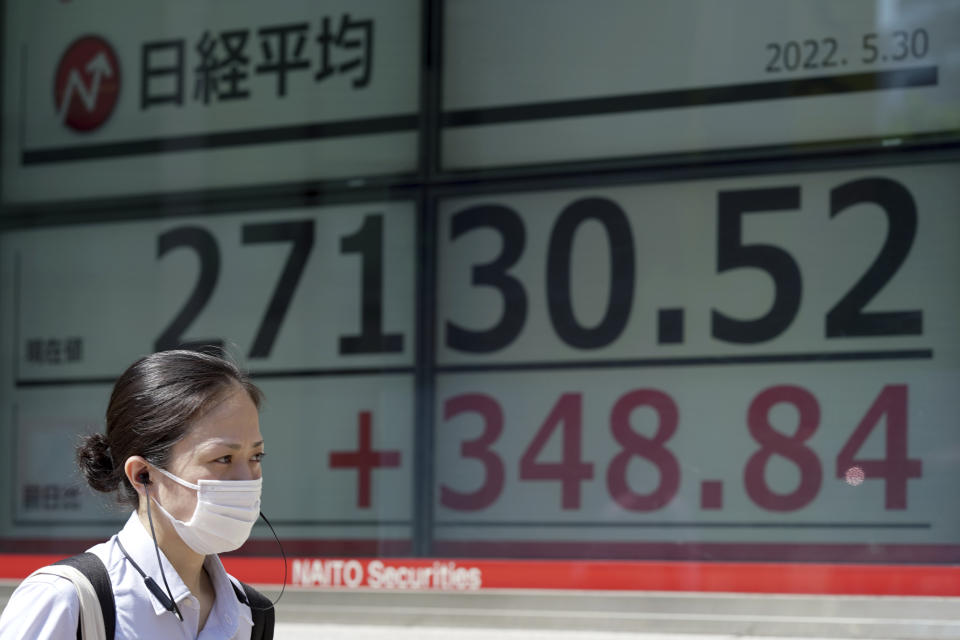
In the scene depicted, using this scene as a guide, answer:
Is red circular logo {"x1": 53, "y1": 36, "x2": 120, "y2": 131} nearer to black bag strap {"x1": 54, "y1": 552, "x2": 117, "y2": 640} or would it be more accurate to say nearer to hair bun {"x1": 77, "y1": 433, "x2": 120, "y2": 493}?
hair bun {"x1": 77, "y1": 433, "x2": 120, "y2": 493}

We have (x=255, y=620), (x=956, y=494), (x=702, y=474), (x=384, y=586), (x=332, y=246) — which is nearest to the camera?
(x=255, y=620)

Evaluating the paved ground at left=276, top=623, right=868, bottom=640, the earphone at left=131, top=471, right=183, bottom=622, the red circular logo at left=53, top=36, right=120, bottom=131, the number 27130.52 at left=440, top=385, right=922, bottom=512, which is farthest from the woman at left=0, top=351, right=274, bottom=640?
the red circular logo at left=53, top=36, right=120, bottom=131

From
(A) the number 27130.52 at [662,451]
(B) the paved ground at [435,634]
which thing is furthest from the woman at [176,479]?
(A) the number 27130.52 at [662,451]

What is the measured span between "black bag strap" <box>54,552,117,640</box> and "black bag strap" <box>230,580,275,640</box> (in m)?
0.35

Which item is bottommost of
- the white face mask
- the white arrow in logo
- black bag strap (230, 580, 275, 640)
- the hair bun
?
black bag strap (230, 580, 275, 640)

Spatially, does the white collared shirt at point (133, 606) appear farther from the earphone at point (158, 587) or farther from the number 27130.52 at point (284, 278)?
the number 27130.52 at point (284, 278)

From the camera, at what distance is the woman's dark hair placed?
2369 millimetres

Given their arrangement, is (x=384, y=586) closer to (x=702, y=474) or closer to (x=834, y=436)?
(x=702, y=474)

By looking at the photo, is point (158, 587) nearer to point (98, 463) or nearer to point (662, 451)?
point (98, 463)

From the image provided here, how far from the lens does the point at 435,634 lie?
4.98 metres

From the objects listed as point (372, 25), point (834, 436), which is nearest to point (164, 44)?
point (372, 25)

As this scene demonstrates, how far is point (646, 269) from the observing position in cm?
498

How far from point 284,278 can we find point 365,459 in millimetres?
787

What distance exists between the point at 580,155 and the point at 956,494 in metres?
1.74
